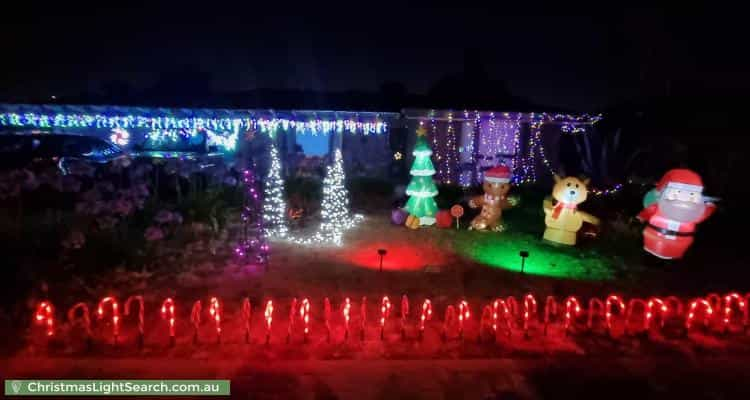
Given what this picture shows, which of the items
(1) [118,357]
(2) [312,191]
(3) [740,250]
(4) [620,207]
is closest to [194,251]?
(1) [118,357]

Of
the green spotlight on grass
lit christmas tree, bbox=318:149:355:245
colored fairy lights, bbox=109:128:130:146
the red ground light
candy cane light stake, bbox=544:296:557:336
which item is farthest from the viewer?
colored fairy lights, bbox=109:128:130:146

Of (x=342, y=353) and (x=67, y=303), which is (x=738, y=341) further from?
(x=67, y=303)

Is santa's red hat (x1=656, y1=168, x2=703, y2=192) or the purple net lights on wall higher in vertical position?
santa's red hat (x1=656, y1=168, x2=703, y2=192)

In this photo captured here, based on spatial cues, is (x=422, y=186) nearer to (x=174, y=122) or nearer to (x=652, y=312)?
(x=652, y=312)

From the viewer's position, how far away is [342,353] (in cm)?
473

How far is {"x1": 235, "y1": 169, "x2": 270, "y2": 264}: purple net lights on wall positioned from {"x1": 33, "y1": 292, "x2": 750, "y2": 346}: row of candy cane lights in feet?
7.01

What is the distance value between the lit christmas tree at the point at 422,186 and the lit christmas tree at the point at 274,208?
264 centimetres

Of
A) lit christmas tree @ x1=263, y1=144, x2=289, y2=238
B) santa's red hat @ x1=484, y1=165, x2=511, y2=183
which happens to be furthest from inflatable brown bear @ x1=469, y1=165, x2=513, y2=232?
lit christmas tree @ x1=263, y1=144, x2=289, y2=238

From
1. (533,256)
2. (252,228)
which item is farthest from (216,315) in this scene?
(533,256)

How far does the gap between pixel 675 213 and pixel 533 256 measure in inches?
84.8

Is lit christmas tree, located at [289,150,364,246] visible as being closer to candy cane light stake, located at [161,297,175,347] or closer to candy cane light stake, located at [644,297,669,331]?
candy cane light stake, located at [161,297,175,347]

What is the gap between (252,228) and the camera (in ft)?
27.4

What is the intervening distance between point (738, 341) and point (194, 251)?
6.94 metres

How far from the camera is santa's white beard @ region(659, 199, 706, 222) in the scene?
7160 mm
